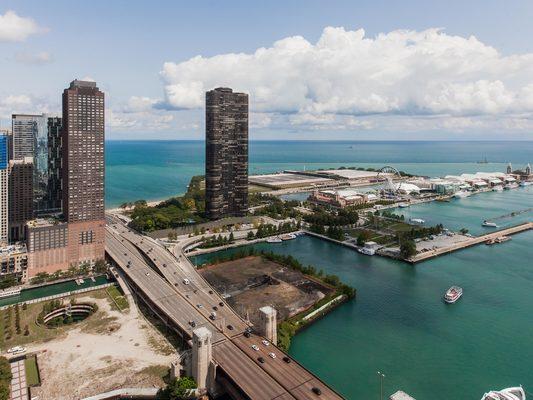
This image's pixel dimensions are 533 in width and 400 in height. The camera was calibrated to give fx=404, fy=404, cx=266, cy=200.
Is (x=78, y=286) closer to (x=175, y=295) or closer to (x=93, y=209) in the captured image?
(x=93, y=209)

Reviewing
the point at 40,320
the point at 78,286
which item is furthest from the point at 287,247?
the point at 40,320

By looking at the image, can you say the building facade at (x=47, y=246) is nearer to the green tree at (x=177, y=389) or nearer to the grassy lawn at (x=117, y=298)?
the grassy lawn at (x=117, y=298)

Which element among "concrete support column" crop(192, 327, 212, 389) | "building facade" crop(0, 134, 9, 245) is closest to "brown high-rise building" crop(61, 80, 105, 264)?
"building facade" crop(0, 134, 9, 245)

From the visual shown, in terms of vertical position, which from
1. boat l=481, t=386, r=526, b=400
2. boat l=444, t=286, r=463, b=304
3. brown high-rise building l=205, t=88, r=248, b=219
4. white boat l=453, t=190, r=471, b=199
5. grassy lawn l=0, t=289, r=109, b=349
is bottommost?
boat l=481, t=386, r=526, b=400

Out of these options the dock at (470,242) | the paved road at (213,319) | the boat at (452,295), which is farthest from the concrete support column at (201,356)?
the dock at (470,242)

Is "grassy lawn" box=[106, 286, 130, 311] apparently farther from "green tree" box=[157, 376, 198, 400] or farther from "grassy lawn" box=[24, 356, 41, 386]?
"green tree" box=[157, 376, 198, 400]
